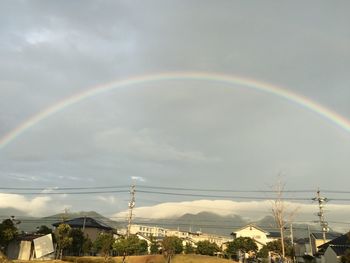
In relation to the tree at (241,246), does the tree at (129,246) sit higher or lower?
lower

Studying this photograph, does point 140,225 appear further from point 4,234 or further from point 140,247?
point 4,234

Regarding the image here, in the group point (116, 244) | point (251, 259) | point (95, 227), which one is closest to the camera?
point (116, 244)

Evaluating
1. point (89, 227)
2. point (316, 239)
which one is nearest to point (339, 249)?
point (316, 239)

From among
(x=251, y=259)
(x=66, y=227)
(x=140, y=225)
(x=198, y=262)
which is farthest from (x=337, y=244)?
(x=140, y=225)

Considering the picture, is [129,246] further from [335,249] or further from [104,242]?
[335,249]

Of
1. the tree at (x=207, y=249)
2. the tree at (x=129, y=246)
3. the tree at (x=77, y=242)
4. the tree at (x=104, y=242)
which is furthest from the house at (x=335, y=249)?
the tree at (x=77, y=242)

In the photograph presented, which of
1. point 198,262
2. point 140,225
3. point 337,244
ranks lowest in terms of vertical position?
point 198,262

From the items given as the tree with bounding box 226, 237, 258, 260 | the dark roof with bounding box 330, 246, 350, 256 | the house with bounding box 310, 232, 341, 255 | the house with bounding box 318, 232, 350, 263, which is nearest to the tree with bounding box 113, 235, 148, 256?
the tree with bounding box 226, 237, 258, 260

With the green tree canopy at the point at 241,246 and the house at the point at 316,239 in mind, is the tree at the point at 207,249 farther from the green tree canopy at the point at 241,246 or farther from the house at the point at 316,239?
the house at the point at 316,239

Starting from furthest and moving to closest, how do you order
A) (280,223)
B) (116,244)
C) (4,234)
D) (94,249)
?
(94,249)
(116,244)
(4,234)
(280,223)
